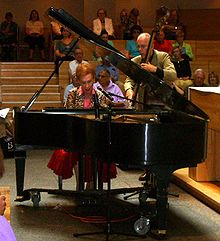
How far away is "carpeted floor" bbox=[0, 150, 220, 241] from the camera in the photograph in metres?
5.11

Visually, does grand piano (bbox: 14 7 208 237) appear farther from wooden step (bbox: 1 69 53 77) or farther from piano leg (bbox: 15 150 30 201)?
wooden step (bbox: 1 69 53 77)

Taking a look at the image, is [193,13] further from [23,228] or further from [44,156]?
[23,228]

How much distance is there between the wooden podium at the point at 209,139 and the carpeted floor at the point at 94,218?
Result: 0.28 m

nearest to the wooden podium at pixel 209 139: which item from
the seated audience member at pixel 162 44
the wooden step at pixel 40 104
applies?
the seated audience member at pixel 162 44

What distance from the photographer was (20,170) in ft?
20.1

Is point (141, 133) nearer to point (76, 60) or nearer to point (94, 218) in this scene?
point (94, 218)

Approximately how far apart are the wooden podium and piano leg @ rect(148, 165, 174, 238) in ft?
4.84

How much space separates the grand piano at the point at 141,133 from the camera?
4773 millimetres

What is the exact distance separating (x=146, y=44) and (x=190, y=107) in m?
1.32

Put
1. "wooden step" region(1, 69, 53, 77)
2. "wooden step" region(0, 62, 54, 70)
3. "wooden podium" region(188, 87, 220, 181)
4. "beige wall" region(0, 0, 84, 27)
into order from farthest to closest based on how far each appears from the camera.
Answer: "beige wall" region(0, 0, 84, 27) < "wooden step" region(0, 62, 54, 70) < "wooden step" region(1, 69, 53, 77) < "wooden podium" region(188, 87, 220, 181)

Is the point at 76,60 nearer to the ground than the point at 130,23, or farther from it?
nearer to the ground

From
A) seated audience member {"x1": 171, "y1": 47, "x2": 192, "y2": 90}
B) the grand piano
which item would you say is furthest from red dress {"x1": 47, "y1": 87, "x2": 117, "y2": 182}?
seated audience member {"x1": 171, "y1": 47, "x2": 192, "y2": 90}

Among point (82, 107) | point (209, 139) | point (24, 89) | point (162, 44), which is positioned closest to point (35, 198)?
point (82, 107)

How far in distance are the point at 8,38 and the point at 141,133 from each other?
9.56 m
